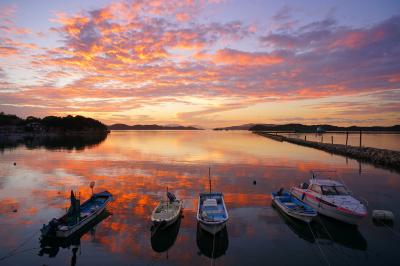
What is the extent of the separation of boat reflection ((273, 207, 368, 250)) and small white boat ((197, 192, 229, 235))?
5646 mm

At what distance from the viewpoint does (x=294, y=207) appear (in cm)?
2395

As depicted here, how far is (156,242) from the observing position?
19.1 metres

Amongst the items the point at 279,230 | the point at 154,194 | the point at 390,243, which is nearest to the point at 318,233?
the point at 279,230

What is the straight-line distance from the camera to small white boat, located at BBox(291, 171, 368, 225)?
20.9 m

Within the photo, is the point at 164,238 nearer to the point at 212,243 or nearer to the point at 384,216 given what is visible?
the point at 212,243

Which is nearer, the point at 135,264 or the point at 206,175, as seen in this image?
the point at 135,264

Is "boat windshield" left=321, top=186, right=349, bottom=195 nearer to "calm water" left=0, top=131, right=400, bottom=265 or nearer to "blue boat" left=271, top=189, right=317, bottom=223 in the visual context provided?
"blue boat" left=271, top=189, right=317, bottom=223

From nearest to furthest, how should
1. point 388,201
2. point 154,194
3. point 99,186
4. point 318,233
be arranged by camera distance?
point 318,233
point 388,201
point 154,194
point 99,186

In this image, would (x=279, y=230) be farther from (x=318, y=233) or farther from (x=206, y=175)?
(x=206, y=175)

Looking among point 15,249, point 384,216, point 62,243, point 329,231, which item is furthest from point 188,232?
point 384,216

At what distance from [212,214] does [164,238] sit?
3.90m

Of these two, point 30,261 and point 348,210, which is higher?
point 348,210

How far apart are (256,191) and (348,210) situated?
1282 centimetres

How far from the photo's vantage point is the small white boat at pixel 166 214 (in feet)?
65.6
